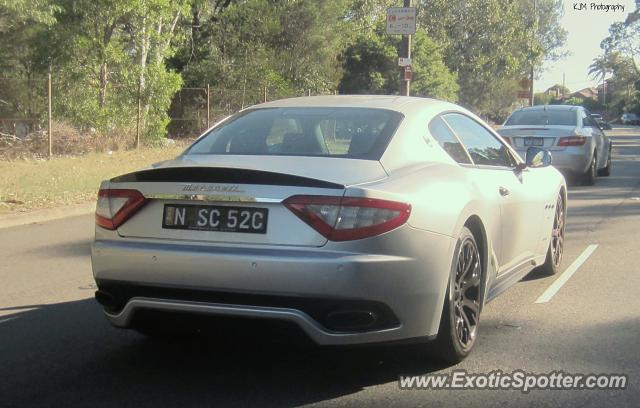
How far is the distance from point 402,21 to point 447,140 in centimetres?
1680

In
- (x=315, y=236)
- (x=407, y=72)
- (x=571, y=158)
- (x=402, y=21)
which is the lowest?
(x=571, y=158)

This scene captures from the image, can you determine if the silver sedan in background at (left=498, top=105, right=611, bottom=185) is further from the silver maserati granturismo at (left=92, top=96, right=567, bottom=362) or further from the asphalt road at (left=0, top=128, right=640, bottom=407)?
the silver maserati granturismo at (left=92, top=96, right=567, bottom=362)

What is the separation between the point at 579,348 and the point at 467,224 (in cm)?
113

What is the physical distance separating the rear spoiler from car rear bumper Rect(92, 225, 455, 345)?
0.34 metres

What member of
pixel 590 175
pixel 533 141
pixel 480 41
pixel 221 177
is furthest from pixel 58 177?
A: pixel 480 41

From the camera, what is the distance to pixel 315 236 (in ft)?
12.6

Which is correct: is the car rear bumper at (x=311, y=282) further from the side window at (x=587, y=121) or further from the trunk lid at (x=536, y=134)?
the side window at (x=587, y=121)

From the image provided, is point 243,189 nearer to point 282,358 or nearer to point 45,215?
point 282,358

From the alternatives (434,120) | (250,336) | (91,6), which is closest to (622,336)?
(434,120)

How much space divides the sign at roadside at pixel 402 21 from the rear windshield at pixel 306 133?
16606 mm

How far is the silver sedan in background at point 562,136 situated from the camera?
46.2 ft

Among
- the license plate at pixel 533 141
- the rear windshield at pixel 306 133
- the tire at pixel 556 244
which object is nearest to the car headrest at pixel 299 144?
the rear windshield at pixel 306 133

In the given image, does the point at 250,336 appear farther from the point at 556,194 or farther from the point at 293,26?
the point at 293,26

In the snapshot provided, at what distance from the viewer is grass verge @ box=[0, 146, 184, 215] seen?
1166 centimetres
